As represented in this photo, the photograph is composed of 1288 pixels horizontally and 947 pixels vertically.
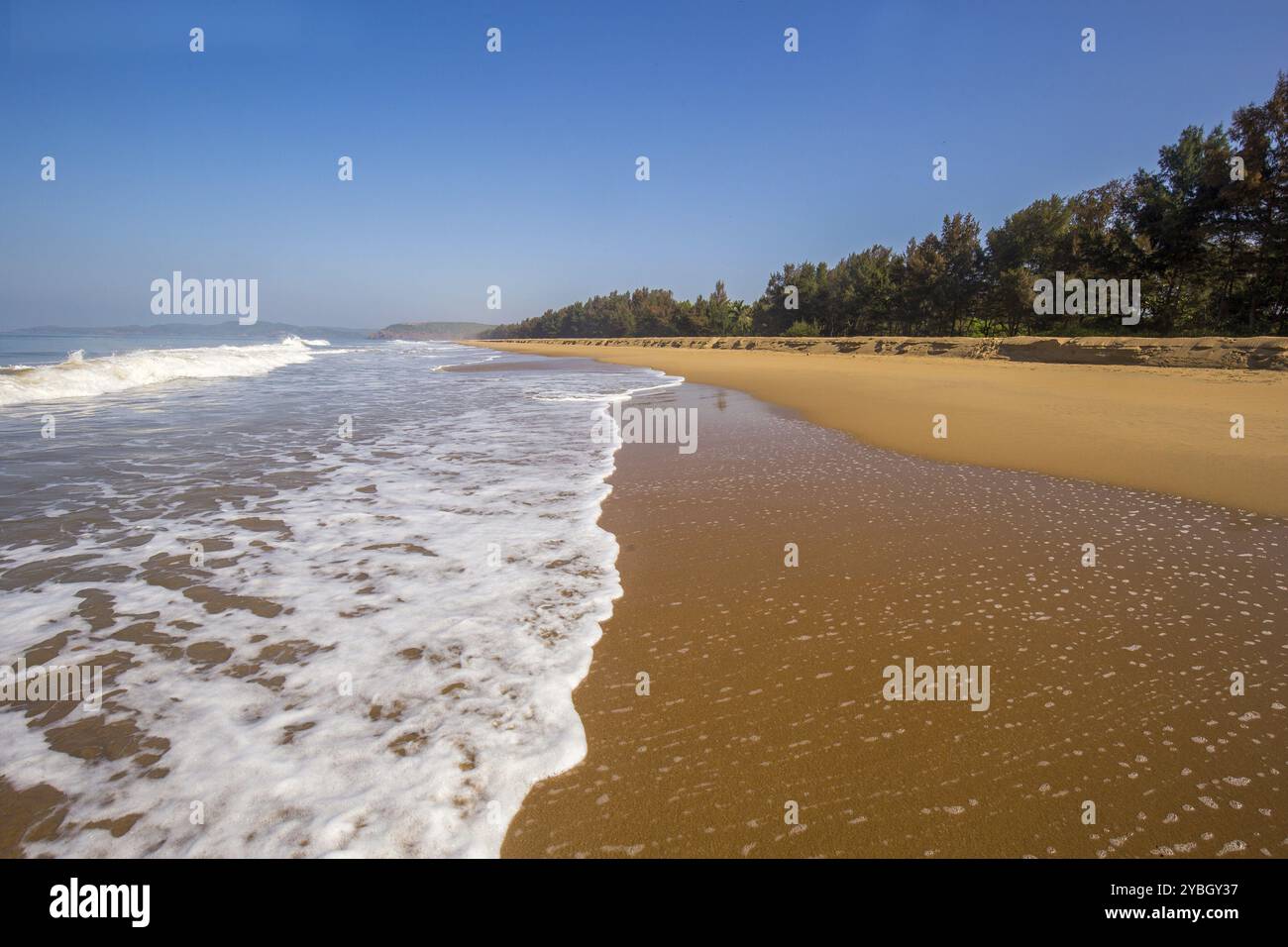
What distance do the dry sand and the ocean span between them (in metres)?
6.48

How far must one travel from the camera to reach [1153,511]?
220 inches

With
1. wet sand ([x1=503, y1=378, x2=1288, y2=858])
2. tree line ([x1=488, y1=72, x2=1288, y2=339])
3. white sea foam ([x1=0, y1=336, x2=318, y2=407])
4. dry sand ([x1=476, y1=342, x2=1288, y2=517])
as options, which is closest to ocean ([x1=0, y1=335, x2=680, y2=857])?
wet sand ([x1=503, y1=378, x2=1288, y2=858])

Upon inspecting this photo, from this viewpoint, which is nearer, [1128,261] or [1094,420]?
[1094,420]

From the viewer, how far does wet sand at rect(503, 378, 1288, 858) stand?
6.91 ft

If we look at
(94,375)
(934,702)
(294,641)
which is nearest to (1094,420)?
(934,702)

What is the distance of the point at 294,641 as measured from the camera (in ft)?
11.7

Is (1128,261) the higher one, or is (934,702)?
(1128,261)

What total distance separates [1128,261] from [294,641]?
42.2 metres

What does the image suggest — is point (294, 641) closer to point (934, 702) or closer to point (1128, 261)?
point (934, 702)

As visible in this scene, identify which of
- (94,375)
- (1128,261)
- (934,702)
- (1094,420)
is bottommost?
(934,702)

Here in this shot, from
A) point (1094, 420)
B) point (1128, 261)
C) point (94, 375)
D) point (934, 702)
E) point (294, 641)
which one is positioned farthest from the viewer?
point (1128, 261)

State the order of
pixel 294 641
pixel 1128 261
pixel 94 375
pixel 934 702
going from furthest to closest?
pixel 1128 261 → pixel 94 375 → pixel 294 641 → pixel 934 702

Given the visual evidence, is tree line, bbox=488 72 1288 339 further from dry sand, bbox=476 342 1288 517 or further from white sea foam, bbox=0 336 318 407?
white sea foam, bbox=0 336 318 407
